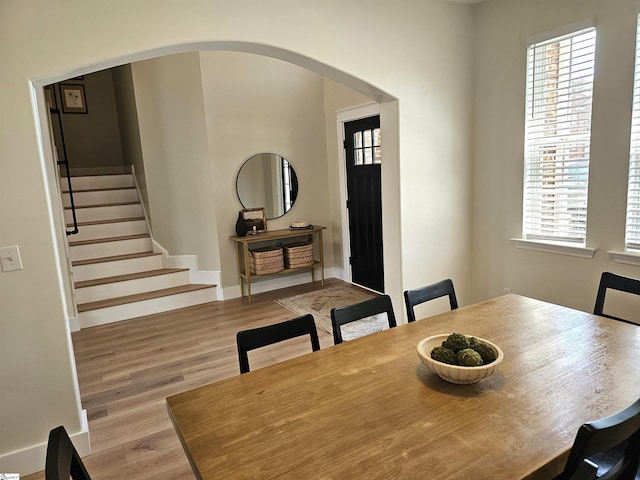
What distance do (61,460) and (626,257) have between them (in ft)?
10.4

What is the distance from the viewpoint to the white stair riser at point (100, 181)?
6180mm

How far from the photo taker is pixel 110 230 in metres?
5.56

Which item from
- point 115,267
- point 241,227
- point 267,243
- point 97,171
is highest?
point 97,171

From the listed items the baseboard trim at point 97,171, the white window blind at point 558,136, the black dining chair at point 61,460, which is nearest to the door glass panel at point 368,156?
the white window blind at point 558,136

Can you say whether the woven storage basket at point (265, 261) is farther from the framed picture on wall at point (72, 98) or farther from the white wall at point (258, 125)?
the framed picture on wall at point (72, 98)

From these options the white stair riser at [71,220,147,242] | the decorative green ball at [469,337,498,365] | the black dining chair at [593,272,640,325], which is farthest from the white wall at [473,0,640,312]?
the white stair riser at [71,220,147,242]

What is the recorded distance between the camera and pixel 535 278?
3.36 metres

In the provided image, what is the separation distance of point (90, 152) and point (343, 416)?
7.27 m

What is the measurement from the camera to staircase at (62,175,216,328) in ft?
15.3

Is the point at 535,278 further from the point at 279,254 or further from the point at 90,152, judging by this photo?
the point at 90,152

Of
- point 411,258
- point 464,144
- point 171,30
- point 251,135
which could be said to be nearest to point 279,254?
point 251,135

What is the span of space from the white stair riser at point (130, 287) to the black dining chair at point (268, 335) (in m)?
3.59

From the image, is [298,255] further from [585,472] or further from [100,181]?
[585,472]

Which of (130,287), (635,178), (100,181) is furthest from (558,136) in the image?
(100,181)
